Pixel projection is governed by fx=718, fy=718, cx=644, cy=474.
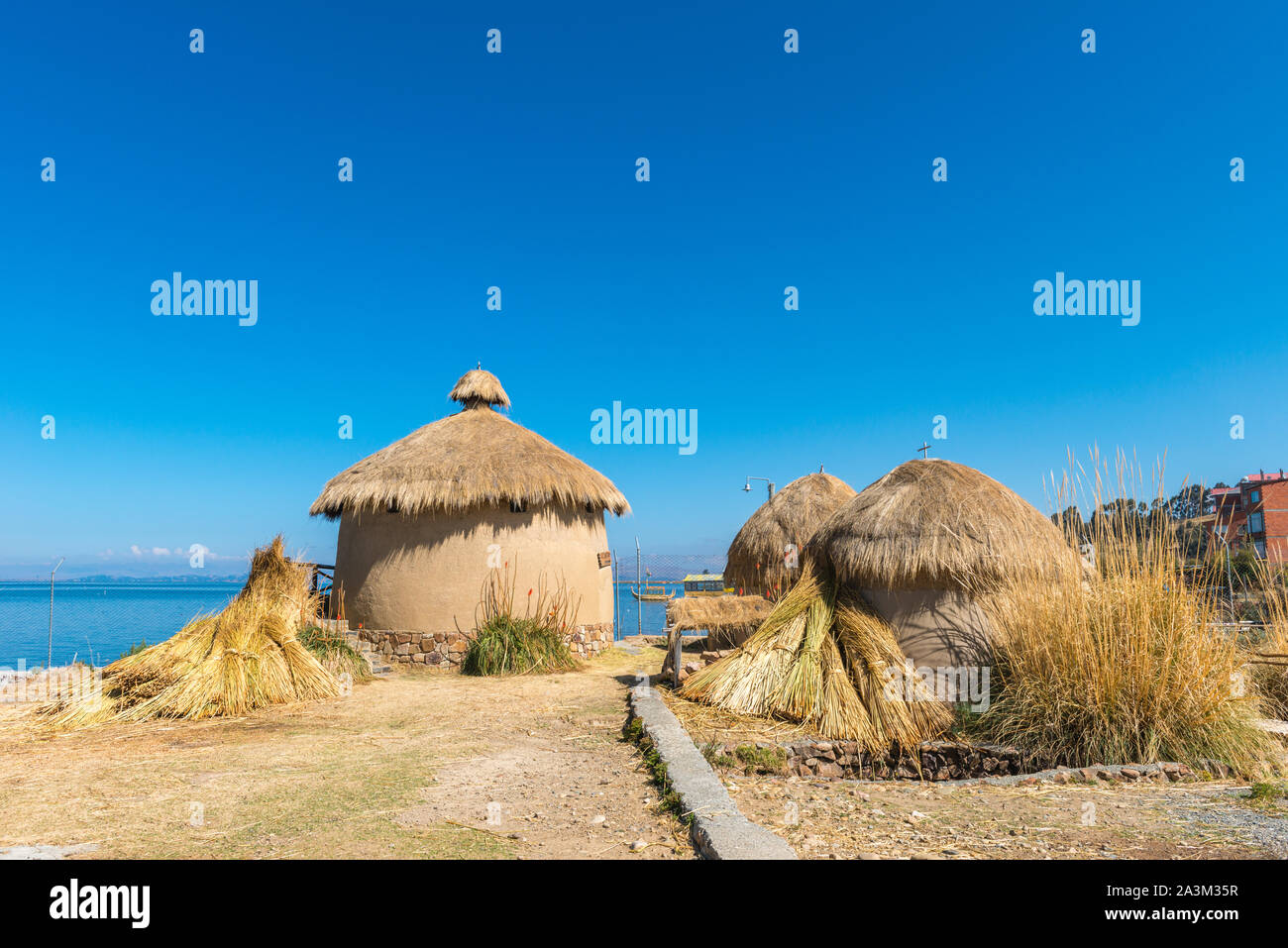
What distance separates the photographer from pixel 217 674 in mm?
7039

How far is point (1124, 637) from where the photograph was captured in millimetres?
5293

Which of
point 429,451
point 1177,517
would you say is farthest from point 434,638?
point 1177,517

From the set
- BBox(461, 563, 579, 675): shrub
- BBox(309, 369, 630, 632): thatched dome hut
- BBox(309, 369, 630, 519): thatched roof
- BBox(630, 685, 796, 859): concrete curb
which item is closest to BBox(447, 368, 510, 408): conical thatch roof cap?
BBox(309, 369, 630, 519): thatched roof

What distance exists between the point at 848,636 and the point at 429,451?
7.60 m

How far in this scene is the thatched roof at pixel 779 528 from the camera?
13.5m

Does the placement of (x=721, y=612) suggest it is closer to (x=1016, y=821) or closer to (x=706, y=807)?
(x=1016, y=821)

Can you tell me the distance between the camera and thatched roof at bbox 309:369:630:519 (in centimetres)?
1109

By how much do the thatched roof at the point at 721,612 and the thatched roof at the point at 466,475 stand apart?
252 centimetres

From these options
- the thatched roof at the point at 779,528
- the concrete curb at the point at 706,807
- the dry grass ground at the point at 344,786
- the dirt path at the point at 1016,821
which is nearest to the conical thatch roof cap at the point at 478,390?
the thatched roof at the point at 779,528

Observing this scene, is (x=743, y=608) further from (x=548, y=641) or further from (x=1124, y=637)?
(x=1124, y=637)

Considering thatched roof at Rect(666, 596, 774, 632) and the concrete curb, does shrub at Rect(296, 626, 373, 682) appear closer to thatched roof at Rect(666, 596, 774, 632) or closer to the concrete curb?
thatched roof at Rect(666, 596, 774, 632)

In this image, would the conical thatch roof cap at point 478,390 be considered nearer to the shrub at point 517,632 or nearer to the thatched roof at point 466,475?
the thatched roof at point 466,475

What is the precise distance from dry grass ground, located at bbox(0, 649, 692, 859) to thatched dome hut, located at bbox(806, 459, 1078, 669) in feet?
10.1
